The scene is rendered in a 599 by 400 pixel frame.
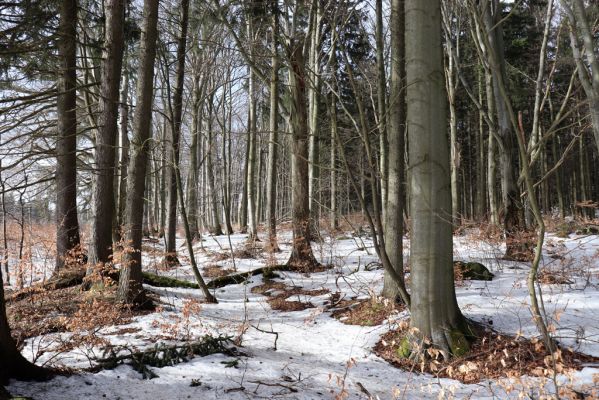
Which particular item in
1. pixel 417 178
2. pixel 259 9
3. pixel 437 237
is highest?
pixel 259 9

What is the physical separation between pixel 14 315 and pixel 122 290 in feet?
4.22

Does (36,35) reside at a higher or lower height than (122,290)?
higher

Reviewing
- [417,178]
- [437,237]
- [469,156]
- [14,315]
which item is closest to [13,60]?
[14,315]

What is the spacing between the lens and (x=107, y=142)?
620 cm

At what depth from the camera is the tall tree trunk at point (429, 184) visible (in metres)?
3.96

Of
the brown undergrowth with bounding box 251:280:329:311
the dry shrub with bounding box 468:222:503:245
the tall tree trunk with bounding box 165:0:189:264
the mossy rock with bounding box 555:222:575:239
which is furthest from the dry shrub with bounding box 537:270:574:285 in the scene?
the tall tree trunk with bounding box 165:0:189:264

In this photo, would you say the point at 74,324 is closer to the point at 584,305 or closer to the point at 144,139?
the point at 144,139

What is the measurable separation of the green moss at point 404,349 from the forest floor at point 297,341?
20 cm

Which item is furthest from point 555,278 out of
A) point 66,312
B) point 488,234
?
point 66,312

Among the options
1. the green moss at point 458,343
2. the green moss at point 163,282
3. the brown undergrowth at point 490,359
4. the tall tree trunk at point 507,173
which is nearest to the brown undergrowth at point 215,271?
the green moss at point 163,282

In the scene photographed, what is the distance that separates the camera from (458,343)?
3.94 metres

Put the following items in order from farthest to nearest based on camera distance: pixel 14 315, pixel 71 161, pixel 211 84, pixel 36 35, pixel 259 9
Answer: pixel 211 84, pixel 259 9, pixel 71 161, pixel 36 35, pixel 14 315

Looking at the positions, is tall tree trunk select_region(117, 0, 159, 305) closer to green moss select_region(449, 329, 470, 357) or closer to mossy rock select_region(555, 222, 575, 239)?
green moss select_region(449, 329, 470, 357)

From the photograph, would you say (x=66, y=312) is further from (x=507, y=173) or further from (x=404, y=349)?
(x=507, y=173)
